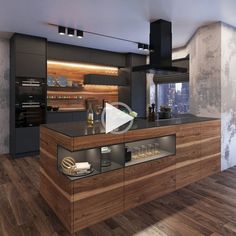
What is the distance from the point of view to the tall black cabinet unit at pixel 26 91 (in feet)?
14.3

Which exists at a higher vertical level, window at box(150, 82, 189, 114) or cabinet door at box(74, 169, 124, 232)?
window at box(150, 82, 189, 114)

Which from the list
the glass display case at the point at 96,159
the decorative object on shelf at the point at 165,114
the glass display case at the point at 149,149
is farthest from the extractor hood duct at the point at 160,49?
the glass display case at the point at 96,159

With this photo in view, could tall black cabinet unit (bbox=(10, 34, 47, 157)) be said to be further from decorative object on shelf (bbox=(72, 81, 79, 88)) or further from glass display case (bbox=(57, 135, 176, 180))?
glass display case (bbox=(57, 135, 176, 180))

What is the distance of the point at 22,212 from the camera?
92.4 inches

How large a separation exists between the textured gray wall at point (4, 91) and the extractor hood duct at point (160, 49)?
3.11 meters

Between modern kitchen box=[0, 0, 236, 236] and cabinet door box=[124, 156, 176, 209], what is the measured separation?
14 mm

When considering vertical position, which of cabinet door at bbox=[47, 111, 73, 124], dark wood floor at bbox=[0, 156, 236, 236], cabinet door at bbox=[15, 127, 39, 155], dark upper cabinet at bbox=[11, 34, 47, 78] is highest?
dark upper cabinet at bbox=[11, 34, 47, 78]

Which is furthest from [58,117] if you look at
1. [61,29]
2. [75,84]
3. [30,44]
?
[61,29]

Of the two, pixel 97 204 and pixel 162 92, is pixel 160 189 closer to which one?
pixel 97 204

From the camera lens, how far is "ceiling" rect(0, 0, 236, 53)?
290cm

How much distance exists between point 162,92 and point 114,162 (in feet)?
14.1

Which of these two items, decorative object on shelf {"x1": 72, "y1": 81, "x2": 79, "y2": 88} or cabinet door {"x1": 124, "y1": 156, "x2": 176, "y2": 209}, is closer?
cabinet door {"x1": 124, "y1": 156, "x2": 176, "y2": 209}

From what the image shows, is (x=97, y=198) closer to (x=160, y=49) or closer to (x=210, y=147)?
(x=210, y=147)

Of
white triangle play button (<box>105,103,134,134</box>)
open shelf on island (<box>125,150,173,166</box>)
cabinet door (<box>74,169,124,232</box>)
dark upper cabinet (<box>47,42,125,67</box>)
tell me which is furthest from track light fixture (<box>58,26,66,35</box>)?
cabinet door (<box>74,169,124,232</box>)
